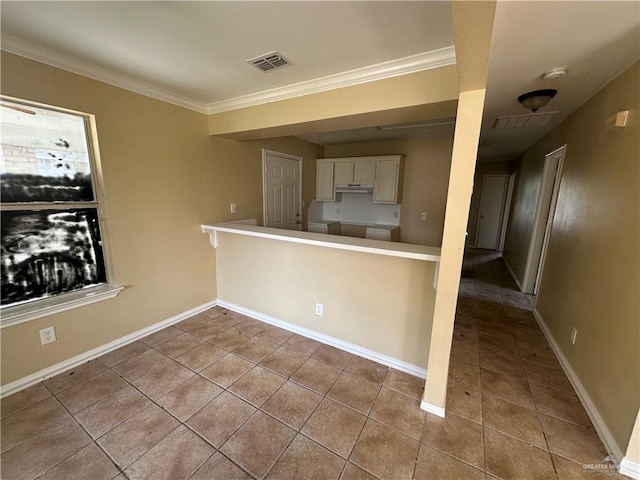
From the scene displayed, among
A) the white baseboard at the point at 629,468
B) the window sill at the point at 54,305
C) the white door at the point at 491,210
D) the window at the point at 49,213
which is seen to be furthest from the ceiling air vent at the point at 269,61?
the white door at the point at 491,210

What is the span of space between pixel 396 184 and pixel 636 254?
9.16 ft

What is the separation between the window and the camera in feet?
5.93

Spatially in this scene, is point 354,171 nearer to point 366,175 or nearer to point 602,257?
point 366,175

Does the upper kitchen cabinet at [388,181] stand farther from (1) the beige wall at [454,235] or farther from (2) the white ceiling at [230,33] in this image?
(1) the beige wall at [454,235]

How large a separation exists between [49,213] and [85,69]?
113 cm

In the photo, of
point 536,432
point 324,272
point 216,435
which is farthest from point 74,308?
point 536,432

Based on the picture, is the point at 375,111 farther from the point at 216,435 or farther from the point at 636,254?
the point at 216,435

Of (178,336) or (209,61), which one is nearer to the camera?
(209,61)

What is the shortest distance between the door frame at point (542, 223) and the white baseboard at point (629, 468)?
2.29 metres

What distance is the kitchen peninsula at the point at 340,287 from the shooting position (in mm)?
2027

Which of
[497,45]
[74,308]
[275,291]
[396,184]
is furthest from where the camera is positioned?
[396,184]

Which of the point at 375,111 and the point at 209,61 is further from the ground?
the point at 209,61

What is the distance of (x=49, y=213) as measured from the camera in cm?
197

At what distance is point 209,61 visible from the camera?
189cm
